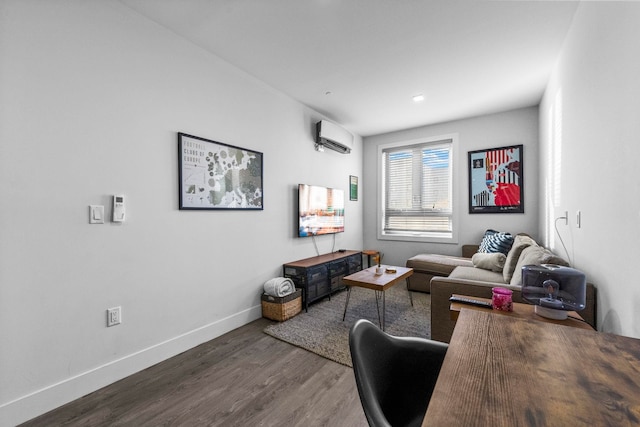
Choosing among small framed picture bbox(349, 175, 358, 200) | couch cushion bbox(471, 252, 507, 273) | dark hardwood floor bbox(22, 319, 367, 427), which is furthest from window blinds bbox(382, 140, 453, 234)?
dark hardwood floor bbox(22, 319, 367, 427)

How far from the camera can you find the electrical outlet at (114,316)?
1922 mm

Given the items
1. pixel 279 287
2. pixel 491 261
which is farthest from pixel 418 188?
pixel 279 287

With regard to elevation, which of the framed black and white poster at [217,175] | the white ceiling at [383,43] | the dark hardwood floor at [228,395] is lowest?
the dark hardwood floor at [228,395]

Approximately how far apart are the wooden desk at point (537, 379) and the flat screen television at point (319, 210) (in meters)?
2.77

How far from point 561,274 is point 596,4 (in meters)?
1.61

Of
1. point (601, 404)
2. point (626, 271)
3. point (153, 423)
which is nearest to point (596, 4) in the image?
point (626, 271)

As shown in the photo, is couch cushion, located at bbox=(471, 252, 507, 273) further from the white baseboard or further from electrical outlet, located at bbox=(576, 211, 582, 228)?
the white baseboard

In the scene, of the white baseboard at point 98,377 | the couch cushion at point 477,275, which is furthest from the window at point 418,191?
the white baseboard at point 98,377

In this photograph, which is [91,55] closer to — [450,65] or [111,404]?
[111,404]

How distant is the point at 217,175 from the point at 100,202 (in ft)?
3.12

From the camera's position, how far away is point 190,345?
2.41m

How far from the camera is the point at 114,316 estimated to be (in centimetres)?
195

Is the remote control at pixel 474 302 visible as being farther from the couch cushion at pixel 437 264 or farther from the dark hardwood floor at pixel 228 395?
the couch cushion at pixel 437 264

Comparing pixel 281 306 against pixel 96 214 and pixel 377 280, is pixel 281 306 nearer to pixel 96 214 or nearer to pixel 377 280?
pixel 377 280
